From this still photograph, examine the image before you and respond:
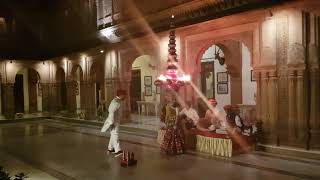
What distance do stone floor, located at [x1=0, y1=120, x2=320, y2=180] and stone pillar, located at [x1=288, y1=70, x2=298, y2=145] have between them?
729 millimetres

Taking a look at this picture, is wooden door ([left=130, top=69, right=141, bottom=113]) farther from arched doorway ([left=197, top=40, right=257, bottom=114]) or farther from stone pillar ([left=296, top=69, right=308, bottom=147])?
stone pillar ([left=296, top=69, right=308, bottom=147])

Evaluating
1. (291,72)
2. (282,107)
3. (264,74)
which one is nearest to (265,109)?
(282,107)

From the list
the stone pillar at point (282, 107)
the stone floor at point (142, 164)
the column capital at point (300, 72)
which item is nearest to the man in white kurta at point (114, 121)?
the stone floor at point (142, 164)

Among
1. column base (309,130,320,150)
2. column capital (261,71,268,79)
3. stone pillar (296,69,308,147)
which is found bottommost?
column base (309,130,320,150)

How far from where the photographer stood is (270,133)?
9.66 metres

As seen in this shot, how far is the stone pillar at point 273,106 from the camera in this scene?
9.53m

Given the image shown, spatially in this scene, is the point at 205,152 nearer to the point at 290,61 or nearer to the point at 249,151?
the point at 249,151

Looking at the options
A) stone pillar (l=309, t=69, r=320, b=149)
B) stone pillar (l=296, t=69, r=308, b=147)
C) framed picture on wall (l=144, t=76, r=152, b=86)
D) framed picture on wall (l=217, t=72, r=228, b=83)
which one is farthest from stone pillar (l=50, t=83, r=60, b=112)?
stone pillar (l=309, t=69, r=320, b=149)

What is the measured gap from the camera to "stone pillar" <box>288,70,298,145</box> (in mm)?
9094

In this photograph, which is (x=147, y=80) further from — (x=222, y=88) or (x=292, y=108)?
(x=292, y=108)

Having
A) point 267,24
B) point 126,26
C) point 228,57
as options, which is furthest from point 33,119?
point 267,24

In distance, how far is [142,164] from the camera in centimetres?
873

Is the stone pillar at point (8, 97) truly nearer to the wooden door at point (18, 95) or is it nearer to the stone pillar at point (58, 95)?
the wooden door at point (18, 95)

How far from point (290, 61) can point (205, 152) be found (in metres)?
3.21
